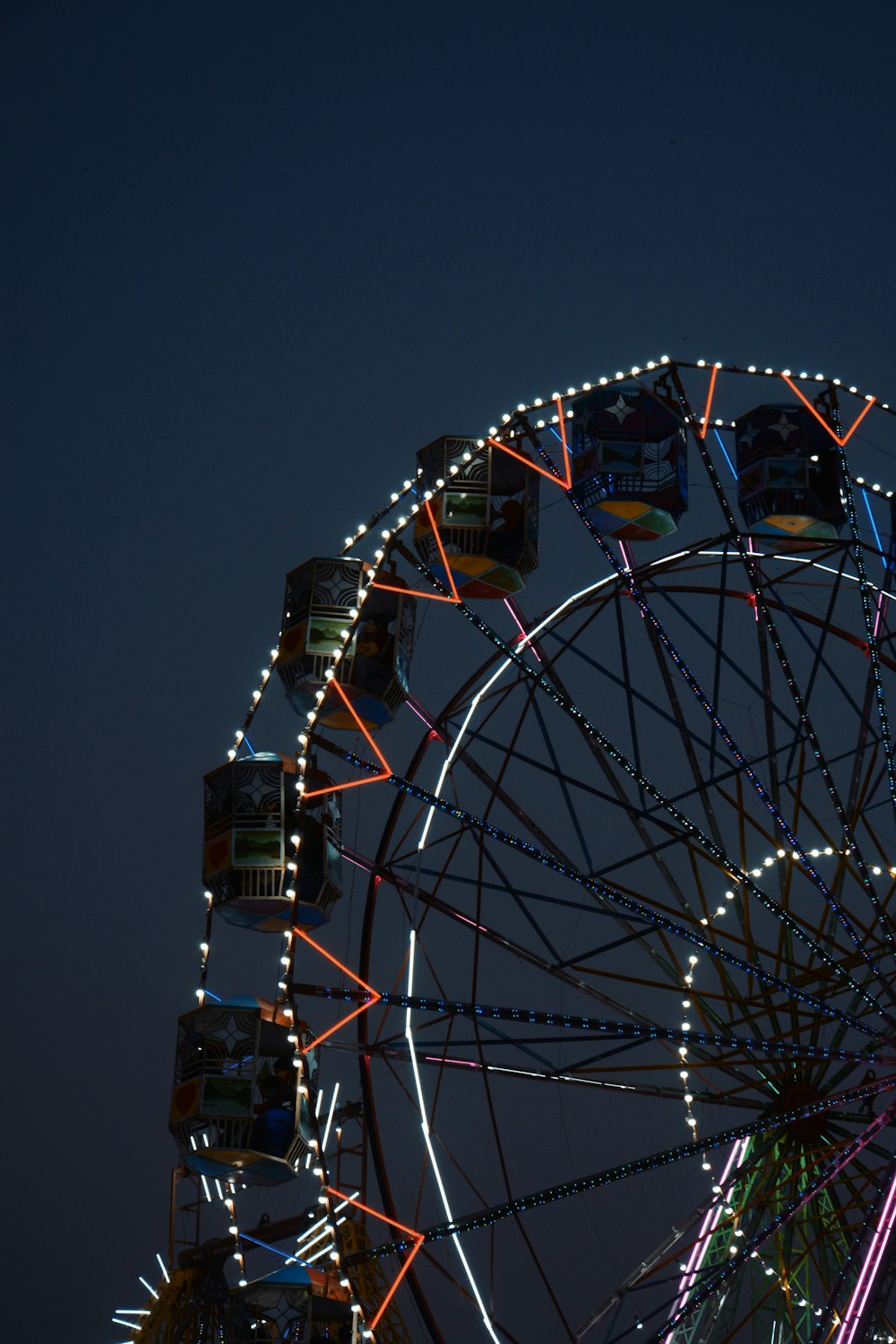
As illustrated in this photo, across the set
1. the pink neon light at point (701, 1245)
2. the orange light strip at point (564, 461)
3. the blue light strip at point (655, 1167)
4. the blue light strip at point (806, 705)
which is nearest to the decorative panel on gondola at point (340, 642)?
the orange light strip at point (564, 461)

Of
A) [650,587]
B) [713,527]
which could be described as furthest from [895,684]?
[650,587]

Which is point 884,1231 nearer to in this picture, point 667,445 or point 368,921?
point 368,921

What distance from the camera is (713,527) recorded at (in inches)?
894

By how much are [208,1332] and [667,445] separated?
8.48 m

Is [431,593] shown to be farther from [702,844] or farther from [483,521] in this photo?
[702,844]

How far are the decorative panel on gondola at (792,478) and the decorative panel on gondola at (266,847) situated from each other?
3.78 metres

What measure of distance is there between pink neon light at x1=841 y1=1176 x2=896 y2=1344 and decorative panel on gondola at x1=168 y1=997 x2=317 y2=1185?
3581mm

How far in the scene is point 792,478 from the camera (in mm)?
12477

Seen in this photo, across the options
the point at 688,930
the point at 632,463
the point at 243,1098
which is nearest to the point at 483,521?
the point at 632,463

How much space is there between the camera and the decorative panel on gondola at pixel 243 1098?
11.1 metres

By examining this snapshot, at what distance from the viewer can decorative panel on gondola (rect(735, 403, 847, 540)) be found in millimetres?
12469

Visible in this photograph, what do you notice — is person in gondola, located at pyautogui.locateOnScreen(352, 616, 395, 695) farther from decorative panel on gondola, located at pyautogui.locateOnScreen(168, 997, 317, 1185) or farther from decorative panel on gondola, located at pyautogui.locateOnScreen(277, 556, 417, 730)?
decorative panel on gondola, located at pyautogui.locateOnScreen(168, 997, 317, 1185)

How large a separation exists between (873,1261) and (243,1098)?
4138mm

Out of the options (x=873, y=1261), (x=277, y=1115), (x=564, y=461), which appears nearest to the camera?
(x=873, y=1261)
